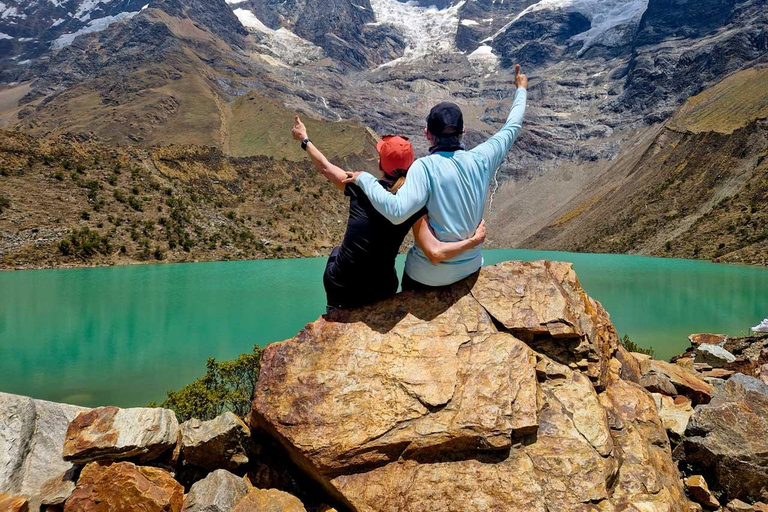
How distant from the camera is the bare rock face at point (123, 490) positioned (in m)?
4.37

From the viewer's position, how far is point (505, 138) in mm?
5016

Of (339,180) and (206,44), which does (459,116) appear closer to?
(339,180)

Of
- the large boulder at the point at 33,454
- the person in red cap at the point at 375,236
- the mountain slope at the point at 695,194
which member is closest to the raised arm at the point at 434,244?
the person in red cap at the point at 375,236

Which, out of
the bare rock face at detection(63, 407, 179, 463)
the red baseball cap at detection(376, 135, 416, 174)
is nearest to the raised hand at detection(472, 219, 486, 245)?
the red baseball cap at detection(376, 135, 416, 174)

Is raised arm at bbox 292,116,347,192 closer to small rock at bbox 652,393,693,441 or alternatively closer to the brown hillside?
small rock at bbox 652,393,693,441

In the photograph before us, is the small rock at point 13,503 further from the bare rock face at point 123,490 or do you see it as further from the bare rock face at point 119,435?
the bare rock face at point 119,435

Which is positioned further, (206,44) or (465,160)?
(206,44)

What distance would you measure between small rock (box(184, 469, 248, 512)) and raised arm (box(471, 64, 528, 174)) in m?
4.26

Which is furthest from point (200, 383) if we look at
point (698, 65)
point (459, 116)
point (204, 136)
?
point (698, 65)

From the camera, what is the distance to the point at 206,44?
168000mm

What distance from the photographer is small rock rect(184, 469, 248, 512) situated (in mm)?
4414

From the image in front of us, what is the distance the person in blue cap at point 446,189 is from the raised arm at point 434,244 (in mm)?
23

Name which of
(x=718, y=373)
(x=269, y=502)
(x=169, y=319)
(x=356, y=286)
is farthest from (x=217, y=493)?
(x=169, y=319)

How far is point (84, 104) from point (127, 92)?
11.9 metres
